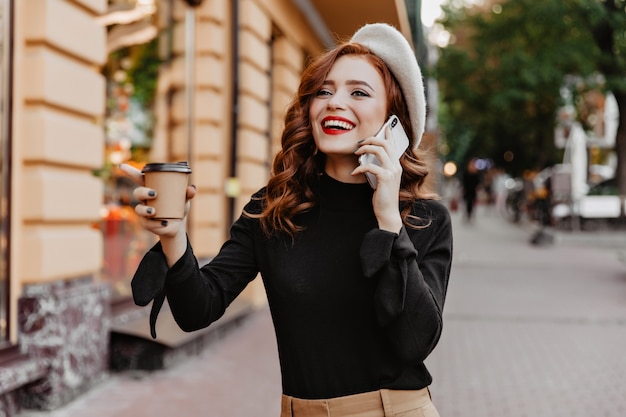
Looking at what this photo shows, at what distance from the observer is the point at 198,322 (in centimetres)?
198

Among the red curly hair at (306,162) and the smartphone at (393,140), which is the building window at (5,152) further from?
the smartphone at (393,140)

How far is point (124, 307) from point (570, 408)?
3676 mm

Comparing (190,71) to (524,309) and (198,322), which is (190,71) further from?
(198,322)

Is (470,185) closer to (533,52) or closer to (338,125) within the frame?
(533,52)

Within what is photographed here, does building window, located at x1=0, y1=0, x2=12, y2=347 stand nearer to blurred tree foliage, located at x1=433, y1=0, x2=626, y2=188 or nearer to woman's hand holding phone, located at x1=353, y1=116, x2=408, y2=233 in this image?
woman's hand holding phone, located at x1=353, y1=116, x2=408, y2=233

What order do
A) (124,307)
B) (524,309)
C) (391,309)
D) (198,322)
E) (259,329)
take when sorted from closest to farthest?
1. (391,309)
2. (198,322)
3. (124,307)
4. (259,329)
5. (524,309)

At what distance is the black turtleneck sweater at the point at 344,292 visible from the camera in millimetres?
1836

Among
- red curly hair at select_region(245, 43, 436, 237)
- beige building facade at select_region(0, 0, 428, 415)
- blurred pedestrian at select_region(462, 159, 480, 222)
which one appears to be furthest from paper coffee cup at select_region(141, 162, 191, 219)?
blurred pedestrian at select_region(462, 159, 480, 222)

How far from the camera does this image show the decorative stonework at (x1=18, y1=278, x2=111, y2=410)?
4918 millimetres

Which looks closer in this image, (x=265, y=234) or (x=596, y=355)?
(x=265, y=234)

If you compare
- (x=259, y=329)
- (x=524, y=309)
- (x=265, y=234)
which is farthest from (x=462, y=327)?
(x=265, y=234)

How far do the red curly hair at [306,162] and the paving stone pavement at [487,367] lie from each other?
327 centimetres

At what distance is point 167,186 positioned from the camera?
174 centimetres

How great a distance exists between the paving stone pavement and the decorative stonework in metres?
0.12
